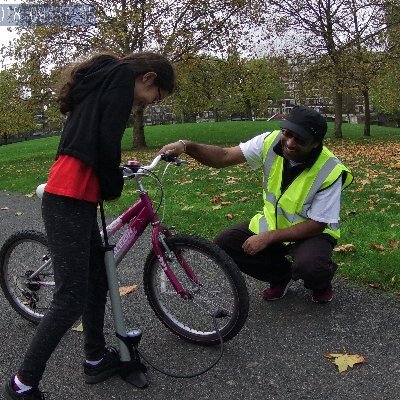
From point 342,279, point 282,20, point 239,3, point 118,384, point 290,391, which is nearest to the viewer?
point 290,391

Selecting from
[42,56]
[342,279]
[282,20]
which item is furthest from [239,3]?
[342,279]

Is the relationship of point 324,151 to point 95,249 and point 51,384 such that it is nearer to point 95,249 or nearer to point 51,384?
point 95,249

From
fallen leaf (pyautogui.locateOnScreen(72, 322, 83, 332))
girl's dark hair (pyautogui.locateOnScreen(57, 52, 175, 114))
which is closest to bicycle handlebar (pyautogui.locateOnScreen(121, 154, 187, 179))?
girl's dark hair (pyautogui.locateOnScreen(57, 52, 175, 114))

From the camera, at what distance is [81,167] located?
2.40m

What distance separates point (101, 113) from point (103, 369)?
147 cm

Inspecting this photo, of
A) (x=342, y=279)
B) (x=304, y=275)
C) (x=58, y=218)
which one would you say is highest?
(x=58, y=218)

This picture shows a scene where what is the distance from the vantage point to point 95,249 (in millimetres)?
2881

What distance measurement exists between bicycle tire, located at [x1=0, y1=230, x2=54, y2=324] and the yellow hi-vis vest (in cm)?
153

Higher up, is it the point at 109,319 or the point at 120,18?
the point at 120,18

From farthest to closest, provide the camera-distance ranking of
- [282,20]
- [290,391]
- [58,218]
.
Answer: [282,20] → [290,391] → [58,218]

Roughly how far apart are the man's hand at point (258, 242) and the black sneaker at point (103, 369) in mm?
1177

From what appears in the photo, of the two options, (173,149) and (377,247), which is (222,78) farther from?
(173,149)

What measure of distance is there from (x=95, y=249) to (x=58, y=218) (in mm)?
460

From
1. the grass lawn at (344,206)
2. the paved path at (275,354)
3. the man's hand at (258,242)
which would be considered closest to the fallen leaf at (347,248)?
the grass lawn at (344,206)
